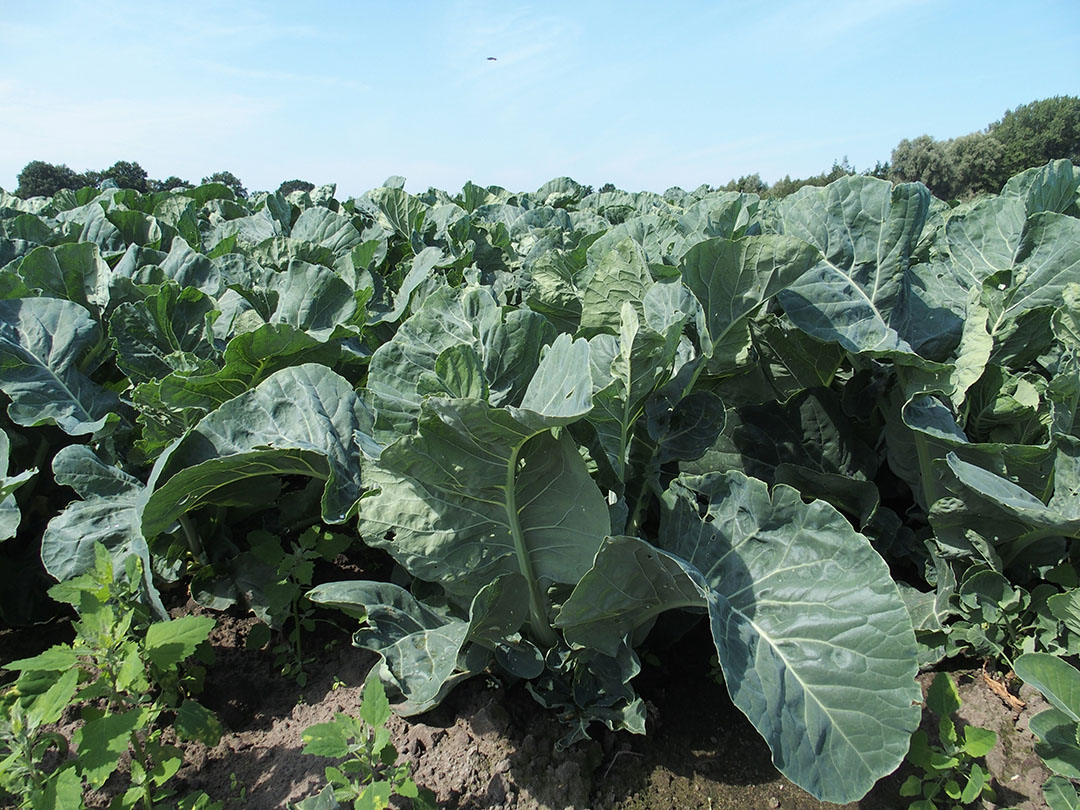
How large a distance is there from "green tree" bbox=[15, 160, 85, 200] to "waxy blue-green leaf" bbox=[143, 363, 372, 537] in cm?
4564

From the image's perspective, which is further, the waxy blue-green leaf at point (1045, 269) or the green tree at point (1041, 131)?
the green tree at point (1041, 131)

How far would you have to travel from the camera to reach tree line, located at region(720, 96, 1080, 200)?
164 ft

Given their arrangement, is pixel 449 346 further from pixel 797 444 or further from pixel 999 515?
pixel 999 515

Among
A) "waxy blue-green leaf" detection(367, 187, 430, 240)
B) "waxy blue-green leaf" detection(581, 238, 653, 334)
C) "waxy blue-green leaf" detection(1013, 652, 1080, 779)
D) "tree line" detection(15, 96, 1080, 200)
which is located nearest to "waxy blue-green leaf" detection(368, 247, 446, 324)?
"waxy blue-green leaf" detection(581, 238, 653, 334)

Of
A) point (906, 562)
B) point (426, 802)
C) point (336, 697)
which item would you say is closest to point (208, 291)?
point (336, 697)

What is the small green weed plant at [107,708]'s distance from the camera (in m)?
1.44

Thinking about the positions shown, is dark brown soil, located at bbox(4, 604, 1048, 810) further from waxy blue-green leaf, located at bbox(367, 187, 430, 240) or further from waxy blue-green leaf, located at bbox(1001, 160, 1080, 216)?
waxy blue-green leaf, located at bbox(367, 187, 430, 240)

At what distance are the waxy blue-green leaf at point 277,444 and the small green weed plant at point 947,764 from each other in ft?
4.81

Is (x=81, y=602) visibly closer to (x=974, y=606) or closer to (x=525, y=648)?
(x=525, y=648)

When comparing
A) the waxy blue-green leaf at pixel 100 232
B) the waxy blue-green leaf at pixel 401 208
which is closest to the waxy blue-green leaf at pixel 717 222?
the waxy blue-green leaf at pixel 401 208

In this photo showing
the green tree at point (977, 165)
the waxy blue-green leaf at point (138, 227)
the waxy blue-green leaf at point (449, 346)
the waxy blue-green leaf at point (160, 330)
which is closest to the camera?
the waxy blue-green leaf at point (449, 346)

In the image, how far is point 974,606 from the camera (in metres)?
1.88

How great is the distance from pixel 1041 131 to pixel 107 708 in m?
74.9

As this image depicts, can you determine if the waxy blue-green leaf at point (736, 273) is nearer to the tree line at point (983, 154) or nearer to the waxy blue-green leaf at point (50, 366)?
the waxy blue-green leaf at point (50, 366)
